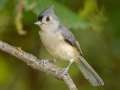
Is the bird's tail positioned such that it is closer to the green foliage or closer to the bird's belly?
the bird's belly

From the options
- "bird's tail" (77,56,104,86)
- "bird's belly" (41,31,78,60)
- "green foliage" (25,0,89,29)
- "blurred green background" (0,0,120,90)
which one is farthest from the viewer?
"blurred green background" (0,0,120,90)

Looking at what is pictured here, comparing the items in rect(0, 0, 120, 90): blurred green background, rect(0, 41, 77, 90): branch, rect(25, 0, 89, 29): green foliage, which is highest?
rect(0, 41, 77, 90): branch

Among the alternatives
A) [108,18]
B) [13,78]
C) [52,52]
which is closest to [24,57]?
[52,52]

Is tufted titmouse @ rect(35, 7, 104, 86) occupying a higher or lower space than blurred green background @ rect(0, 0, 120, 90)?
higher

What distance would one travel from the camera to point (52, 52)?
133 inches

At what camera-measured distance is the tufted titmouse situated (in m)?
3.35

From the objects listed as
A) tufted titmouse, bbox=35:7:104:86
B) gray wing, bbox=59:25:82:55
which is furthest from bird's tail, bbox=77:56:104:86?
gray wing, bbox=59:25:82:55

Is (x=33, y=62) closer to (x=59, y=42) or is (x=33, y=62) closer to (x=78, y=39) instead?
(x=59, y=42)

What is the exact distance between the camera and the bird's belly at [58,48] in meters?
3.34

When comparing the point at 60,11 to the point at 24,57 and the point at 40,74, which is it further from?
the point at 24,57

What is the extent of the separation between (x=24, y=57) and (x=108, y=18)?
5.64ft

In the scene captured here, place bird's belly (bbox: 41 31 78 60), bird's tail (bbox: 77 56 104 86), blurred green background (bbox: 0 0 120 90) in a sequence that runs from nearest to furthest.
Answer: bird's belly (bbox: 41 31 78 60), bird's tail (bbox: 77 56 104 86), blurred green background (bbox: 0 0 120 90)

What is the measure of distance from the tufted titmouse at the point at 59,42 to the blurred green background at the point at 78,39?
1.96ft

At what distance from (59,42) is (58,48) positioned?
4 centimetres
